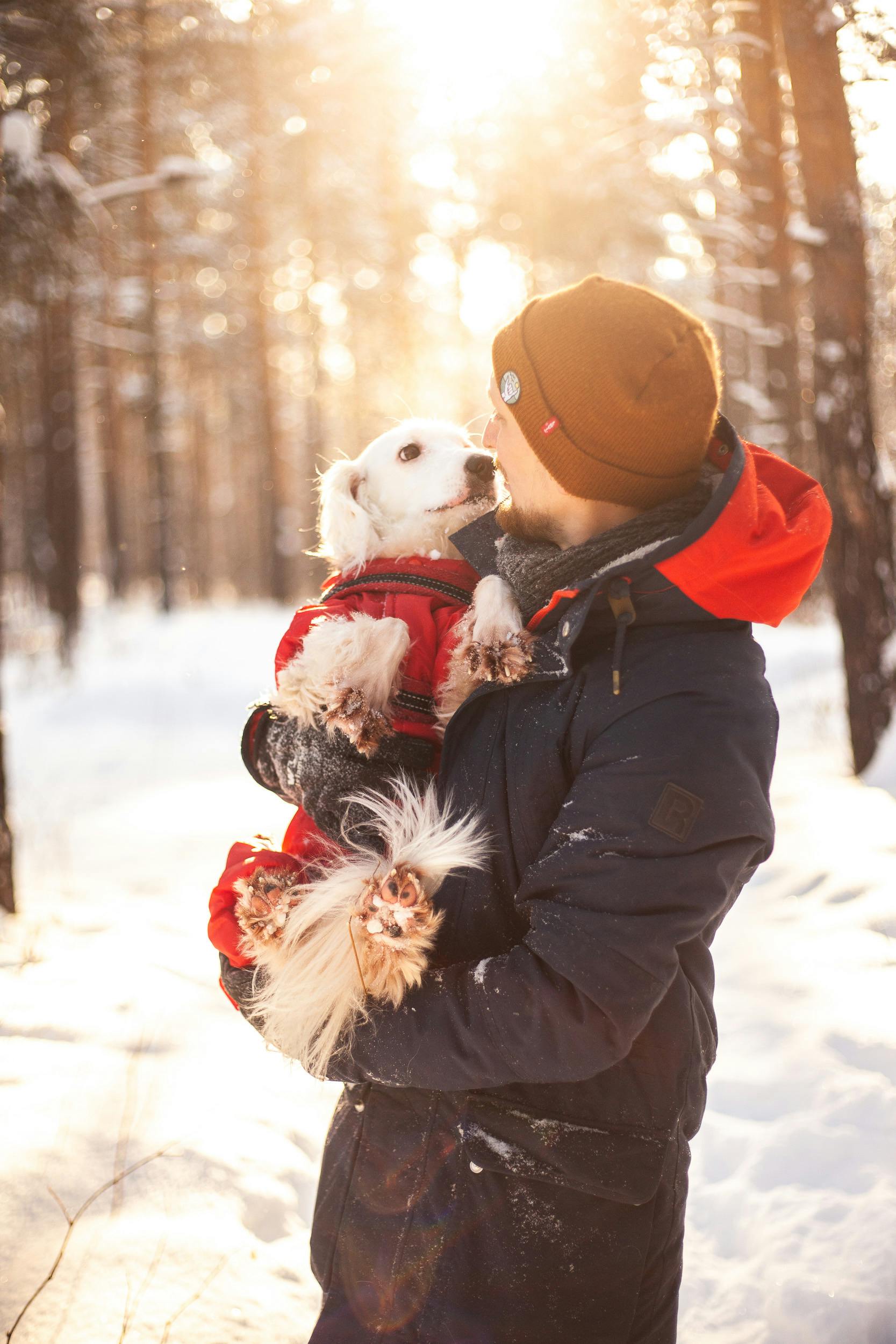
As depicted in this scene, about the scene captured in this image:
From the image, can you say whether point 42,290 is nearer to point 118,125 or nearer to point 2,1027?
point 2,1027

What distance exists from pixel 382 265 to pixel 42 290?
14.8 metres

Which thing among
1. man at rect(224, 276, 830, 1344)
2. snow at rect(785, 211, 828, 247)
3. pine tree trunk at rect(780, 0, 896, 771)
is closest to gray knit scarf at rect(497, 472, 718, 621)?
man at rect(224, 276, 830, 1344)

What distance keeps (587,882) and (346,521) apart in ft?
4.88

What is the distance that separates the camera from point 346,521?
2.53m

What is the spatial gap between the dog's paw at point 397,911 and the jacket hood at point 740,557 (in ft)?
1.86

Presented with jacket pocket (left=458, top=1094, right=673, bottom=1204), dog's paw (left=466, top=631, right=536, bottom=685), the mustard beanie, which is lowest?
jacket pocket (left=458, top=1094, right=673, bottom=1204)

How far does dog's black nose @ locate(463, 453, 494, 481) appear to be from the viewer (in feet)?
7.93

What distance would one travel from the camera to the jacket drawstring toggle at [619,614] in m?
1.44

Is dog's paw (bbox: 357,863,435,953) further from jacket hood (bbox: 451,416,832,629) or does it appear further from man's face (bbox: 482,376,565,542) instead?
man's face (bbox: 482,376,565,542)

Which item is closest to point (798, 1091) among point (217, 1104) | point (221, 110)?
point (217, 1104)

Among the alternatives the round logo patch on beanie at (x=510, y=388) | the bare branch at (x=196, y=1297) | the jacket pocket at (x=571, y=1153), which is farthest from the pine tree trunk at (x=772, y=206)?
the bare branch at (x=196, y=1297)

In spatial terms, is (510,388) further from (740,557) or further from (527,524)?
(740,557)

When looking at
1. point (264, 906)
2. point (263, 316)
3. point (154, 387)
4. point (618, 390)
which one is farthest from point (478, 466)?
point (154, 387)

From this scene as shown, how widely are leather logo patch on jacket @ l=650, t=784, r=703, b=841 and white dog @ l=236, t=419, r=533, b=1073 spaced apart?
1.14ft
